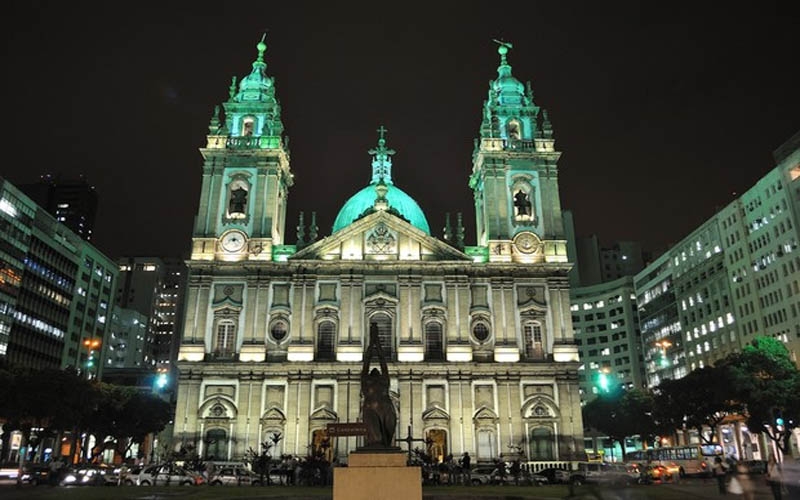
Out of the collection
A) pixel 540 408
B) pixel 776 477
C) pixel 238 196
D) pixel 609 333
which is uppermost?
pixel 609 333

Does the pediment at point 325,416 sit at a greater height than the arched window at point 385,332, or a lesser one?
lesser

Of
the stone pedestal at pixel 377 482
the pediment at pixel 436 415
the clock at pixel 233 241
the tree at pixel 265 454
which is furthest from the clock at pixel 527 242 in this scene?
the stone pedestal at pixel 377 482

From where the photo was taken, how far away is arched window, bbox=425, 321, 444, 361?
49947mm

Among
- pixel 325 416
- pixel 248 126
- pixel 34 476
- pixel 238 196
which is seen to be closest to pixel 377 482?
pixel 34 476

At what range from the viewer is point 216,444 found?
1859 inches

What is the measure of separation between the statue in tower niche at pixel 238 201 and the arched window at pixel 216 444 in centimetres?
1719

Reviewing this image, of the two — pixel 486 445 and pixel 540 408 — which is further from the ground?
pixel 540 408

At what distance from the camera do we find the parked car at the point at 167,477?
36.5 metres

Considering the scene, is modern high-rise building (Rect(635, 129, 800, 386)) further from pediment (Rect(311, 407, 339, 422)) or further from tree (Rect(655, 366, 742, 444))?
pediment (Rect(311, 407, 339, 422))

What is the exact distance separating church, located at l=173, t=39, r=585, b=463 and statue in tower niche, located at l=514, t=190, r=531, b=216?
9cm

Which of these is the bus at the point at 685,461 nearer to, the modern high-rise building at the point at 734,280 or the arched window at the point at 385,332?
the modern high-rise building at the point at 734,280

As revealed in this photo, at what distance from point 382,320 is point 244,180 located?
54.0 feet

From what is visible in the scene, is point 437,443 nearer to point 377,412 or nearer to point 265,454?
point 265,454

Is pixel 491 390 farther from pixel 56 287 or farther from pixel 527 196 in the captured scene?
pixel 56 287
